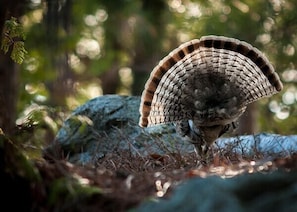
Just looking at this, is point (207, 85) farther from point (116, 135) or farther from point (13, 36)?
point (13, 36)

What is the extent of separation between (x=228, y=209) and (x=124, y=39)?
38.9 ft

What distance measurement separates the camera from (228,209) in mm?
3146

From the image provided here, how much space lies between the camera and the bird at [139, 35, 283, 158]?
6.88 metres

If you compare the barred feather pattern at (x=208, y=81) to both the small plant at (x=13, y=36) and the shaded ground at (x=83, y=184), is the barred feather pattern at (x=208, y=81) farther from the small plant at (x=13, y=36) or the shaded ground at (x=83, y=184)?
the shaded ground at (x=83, y=184)

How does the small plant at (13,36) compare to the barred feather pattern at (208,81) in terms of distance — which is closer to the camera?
the small plant at (13,36)

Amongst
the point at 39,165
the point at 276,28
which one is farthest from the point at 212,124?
the point at 276,28

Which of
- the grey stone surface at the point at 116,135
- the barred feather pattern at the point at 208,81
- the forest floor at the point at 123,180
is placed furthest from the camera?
the grey stone surface at the point at 116,135

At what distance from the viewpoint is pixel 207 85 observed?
7070 millimetres

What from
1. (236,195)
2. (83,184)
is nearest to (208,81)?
(83,184)

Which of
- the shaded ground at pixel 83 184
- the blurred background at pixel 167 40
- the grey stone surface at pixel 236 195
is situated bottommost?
the grey stone surface at pixel 236 195

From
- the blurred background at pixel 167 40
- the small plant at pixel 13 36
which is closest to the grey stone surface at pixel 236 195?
the small plant at pixel 13 36

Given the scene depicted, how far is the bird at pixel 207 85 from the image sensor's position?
6879mm

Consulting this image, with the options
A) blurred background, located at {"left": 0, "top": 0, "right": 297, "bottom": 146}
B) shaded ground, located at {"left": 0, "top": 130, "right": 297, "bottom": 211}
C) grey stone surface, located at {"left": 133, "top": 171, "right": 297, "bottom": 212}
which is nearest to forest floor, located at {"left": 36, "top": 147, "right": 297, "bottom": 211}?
shaded ground, located at {"left": 0, "top": 130, "right": 297, "bottom": 211}

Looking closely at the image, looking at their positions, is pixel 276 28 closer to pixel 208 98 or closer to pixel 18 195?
pixel 208 98
